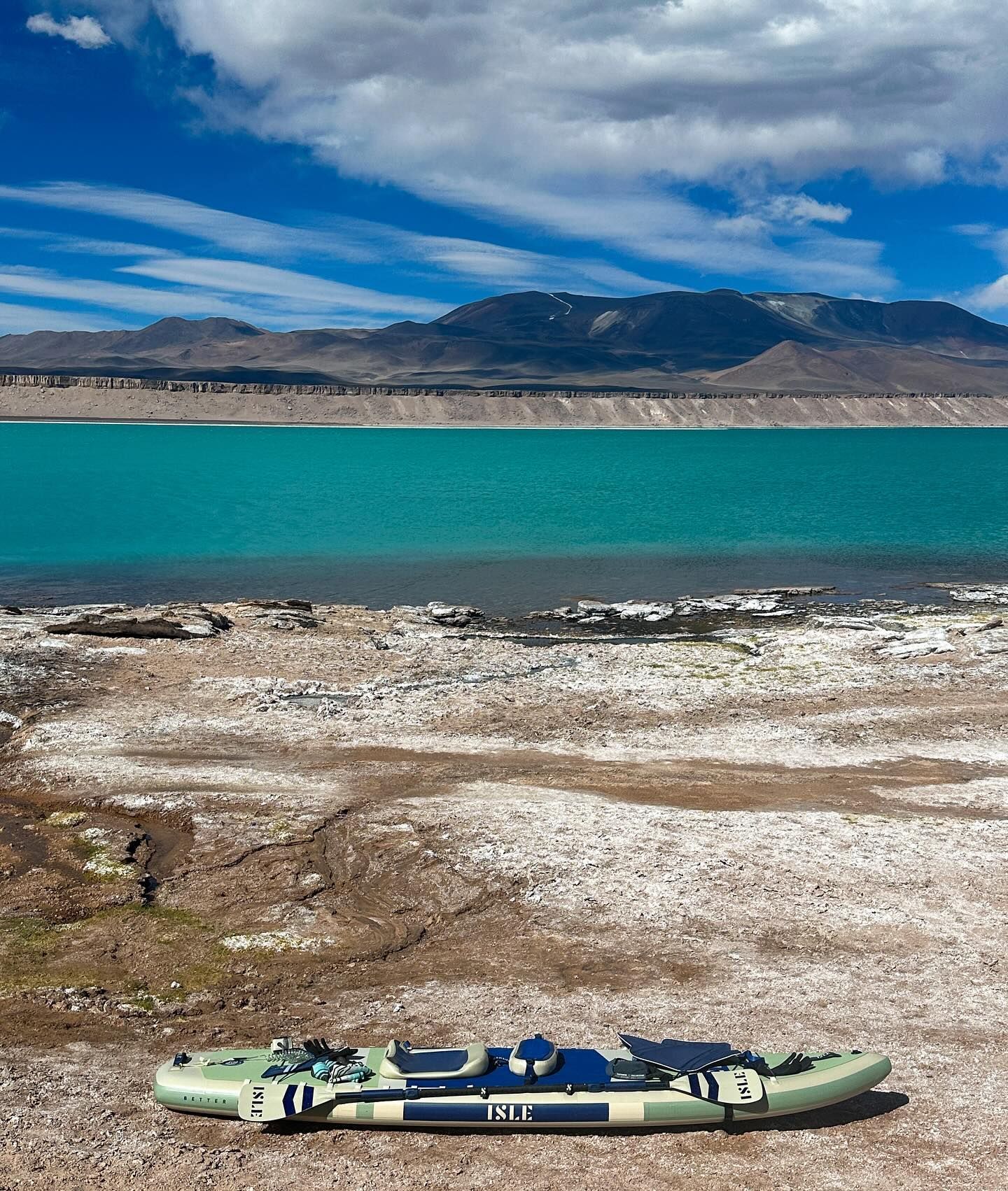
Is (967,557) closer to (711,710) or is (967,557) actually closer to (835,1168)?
(711,710)

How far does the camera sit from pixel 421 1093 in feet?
37.8

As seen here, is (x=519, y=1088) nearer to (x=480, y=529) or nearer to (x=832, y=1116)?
(x=832, y=1116)

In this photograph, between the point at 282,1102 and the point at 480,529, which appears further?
the point at 480,529

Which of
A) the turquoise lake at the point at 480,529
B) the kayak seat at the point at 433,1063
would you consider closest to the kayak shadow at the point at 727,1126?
the kayak seat at the point at 433,1063

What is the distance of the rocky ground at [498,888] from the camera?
11.4m

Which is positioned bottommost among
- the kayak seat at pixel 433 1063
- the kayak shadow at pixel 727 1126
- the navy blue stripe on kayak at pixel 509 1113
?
the kayak shadow at pixel 727 1126

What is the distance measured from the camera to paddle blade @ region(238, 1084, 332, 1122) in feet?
37.7

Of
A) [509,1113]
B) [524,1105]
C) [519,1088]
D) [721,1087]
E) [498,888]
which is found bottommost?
[498,888]

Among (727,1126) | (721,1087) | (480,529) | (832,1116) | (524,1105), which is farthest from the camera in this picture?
(480,529)

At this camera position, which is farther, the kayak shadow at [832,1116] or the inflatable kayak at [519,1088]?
Result: the kayak shadow at [832,1116]

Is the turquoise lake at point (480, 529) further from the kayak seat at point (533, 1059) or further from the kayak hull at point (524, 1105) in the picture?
the kayak hull at point (524, 1105)

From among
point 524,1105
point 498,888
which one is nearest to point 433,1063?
point 524,1105

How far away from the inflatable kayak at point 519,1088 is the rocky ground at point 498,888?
0.88 ft

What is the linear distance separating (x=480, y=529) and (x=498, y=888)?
53317mm
